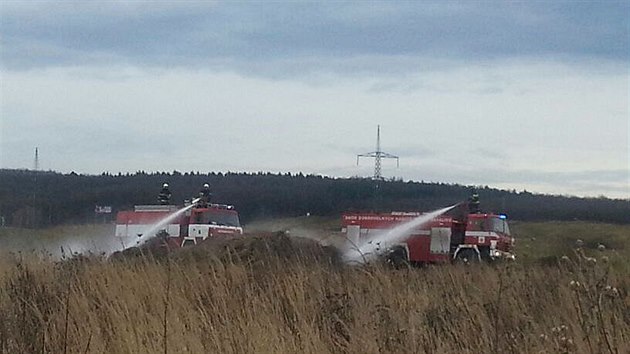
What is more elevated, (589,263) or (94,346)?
(589,263)

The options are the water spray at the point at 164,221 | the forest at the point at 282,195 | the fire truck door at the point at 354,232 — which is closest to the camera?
the fire truck door at the point at 354,232

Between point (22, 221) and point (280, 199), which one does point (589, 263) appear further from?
point (280, 199)

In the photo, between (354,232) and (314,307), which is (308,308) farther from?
(354,232)

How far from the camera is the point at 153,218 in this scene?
3675cm

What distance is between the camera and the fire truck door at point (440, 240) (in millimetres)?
32531

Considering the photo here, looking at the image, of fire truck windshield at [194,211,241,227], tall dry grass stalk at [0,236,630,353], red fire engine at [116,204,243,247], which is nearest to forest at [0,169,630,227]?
red fire engine at [116,204,243,247]

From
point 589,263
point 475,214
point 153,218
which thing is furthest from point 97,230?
point 589,263

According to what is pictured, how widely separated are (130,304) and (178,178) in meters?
63.9

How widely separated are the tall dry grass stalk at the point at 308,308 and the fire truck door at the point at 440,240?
21.6 metres

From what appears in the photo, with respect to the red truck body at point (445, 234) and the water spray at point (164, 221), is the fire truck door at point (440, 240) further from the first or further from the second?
the water spray at point (164, 221)

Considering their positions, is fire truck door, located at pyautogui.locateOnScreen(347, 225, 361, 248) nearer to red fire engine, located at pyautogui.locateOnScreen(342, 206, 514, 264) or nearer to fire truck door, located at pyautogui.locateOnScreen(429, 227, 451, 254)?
red fire engine, located at pyautogui.locateOnScreen(342, 206, 514, 264)

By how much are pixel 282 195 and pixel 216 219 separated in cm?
3676

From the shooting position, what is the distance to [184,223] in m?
33.9

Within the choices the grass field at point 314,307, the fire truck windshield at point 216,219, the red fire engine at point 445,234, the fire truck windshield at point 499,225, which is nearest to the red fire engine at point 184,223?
the fire truck windshield at point 216,219
